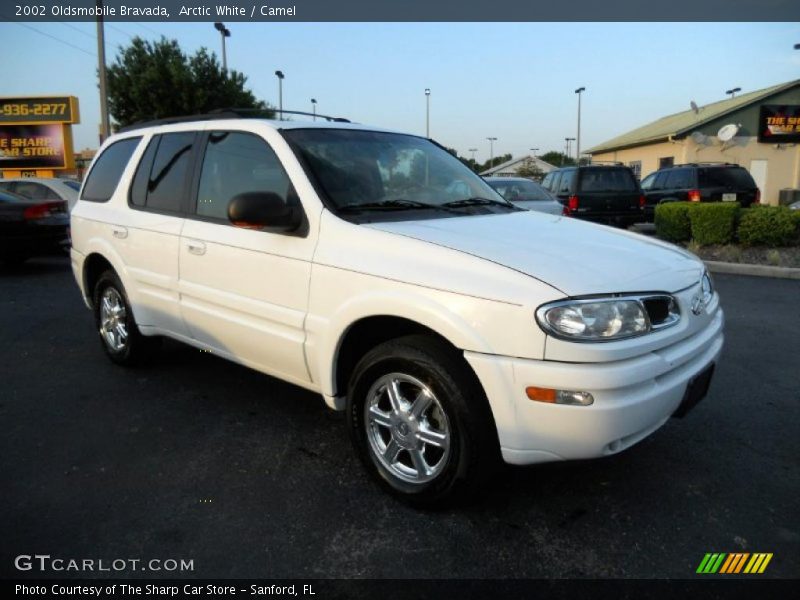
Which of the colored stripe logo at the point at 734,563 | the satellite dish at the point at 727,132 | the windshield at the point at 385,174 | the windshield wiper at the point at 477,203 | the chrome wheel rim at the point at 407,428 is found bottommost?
the colored stripe logo at the point at 734,563

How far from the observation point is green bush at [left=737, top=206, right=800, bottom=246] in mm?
9539

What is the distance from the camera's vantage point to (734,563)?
2383 mm

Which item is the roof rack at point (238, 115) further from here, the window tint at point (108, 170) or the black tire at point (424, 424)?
the black tire at point (424, 424)

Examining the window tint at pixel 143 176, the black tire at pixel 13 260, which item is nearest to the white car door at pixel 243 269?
the window tint at pixel 143 176

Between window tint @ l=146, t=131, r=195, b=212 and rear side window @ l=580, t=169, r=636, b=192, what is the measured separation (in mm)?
10067

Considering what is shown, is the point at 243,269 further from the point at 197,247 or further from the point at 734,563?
the point at 734,563

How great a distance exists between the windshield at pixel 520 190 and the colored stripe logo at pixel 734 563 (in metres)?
8.41

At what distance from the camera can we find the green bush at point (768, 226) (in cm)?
954

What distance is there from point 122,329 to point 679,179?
1321 centimetres

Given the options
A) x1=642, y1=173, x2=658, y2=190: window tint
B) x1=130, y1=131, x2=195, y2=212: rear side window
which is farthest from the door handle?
x1=642, y1=173, x2=658, y2=190: window tint

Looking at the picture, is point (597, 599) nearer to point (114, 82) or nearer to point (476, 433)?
point (476, 433)

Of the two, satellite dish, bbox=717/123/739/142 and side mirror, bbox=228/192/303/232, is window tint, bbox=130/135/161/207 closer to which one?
side mirror, bbox=228/192/303/232

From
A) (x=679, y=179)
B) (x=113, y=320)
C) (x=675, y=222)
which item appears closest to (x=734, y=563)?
(x=113, y=320)

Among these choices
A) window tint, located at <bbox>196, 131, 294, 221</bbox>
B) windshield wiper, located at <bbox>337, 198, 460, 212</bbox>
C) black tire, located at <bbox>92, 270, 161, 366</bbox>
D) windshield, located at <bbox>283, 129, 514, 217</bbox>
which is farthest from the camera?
black tire, located at <bbox>92, 270, 161, 366</bbox>
